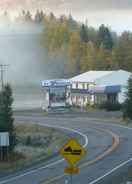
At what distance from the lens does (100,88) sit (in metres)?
94.2

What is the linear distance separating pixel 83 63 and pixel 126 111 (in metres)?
119

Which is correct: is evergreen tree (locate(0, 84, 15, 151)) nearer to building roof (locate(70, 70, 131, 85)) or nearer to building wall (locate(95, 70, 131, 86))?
building wall (locate(95, 70, 131, 86))

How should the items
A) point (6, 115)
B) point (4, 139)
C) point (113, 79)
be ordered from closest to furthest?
point (4, 139)
point (6, 115)
point (113, 79)

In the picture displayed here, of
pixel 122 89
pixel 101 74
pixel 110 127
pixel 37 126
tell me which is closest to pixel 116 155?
Result: pixel 110 127

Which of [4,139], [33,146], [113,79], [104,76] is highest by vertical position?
[104,76]

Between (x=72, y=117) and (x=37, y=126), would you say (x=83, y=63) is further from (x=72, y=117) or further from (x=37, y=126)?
(x=37, y=126)

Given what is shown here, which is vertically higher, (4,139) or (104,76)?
(104,76)

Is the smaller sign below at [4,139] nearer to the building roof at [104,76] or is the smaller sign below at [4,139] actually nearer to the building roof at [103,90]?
the building roof at [103,90]

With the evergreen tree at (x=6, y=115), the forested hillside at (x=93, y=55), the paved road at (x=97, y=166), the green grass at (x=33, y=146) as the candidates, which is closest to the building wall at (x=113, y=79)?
the green grass at (x=33, y=146)

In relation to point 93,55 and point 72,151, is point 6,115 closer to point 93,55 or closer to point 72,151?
point 72,151

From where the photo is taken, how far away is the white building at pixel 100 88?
92.9 m

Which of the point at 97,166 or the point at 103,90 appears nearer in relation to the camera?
the point at 97,166

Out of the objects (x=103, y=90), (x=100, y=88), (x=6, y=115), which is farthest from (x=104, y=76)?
(x=6, y=115)

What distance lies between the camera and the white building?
92.9m
